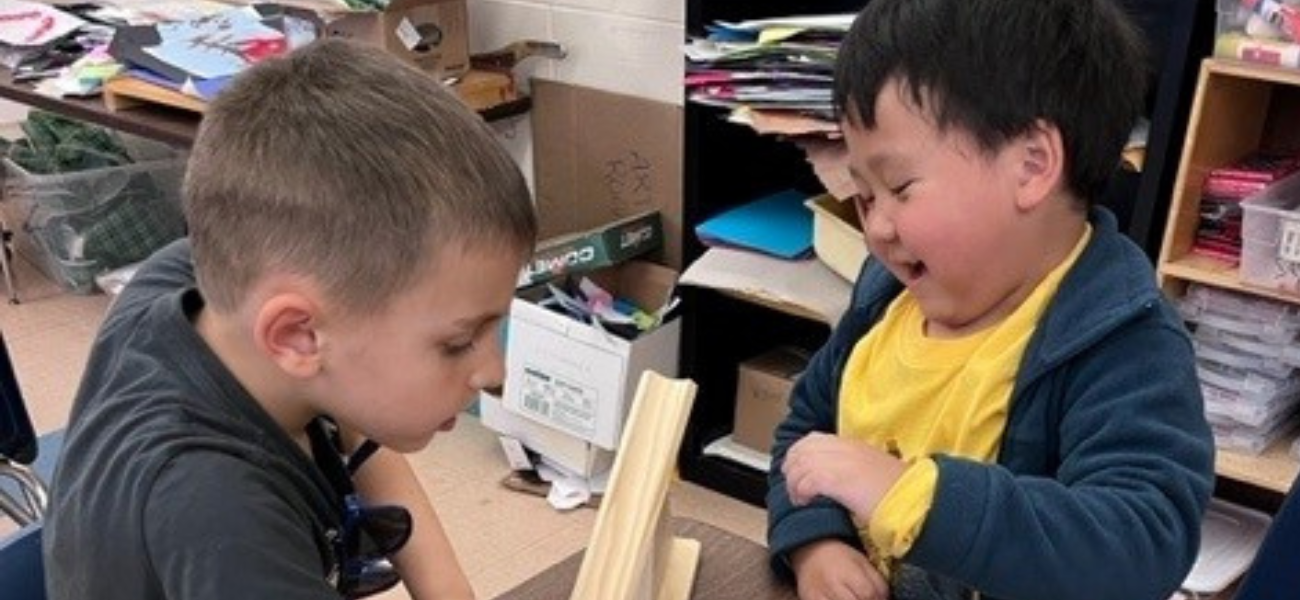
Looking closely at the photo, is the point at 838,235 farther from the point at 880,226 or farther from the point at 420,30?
the point at 880,226

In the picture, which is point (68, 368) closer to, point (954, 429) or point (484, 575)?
point (484, 575)

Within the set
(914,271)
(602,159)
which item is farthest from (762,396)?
(914,271)

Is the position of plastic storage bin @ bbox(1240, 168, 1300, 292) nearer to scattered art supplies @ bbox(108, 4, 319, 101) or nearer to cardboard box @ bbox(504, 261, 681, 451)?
cardboard box @ bbox(504, 261, 681, 451)

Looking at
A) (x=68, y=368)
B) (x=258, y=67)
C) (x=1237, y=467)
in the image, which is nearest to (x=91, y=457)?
Result: (x=258, y=67)

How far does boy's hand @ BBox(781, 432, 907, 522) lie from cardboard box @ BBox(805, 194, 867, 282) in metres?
1.13

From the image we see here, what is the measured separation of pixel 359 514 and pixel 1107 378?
524 mm

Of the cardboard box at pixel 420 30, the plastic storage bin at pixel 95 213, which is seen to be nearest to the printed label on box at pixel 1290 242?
the cardboard box at pixel 420 30

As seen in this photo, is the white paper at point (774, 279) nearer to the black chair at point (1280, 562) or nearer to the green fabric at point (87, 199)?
the black chair at point (1280, 562)

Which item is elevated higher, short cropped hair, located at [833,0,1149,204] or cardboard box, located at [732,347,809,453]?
short cropped hair, located at [833,0,1149,204]

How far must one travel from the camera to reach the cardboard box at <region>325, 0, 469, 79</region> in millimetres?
2352

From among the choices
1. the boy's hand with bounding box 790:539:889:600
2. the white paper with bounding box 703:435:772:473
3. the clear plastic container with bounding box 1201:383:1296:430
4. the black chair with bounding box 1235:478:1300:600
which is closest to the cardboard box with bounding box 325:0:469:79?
the white paper with bounding box 703:435:772:473

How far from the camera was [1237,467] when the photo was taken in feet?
5.82

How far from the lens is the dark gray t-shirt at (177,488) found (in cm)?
61

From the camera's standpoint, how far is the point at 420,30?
94.9 inches
